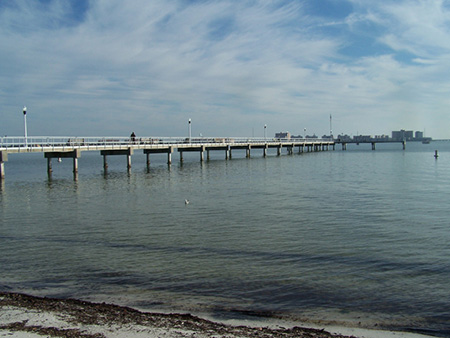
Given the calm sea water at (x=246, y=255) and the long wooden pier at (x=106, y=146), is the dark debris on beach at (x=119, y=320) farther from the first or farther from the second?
the long wooden pier at (x=106, y=146)

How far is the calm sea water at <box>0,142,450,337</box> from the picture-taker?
28.9 feet

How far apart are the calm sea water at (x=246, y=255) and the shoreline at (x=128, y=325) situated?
648 millimetres

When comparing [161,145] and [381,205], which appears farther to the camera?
[161,145]

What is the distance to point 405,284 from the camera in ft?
32.3

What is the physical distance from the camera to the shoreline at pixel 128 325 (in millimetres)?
6723

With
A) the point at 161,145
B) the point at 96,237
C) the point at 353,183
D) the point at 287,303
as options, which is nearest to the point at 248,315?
the point at 287,303

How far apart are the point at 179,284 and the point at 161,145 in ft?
152

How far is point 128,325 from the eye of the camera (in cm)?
711

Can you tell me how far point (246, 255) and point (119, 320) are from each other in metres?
5.59

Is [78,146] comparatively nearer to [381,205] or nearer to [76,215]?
[76,215]

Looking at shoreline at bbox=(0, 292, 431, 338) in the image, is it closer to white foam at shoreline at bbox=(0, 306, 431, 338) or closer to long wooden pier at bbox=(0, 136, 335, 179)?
white foam at shoreline at bbox=(0, 306, 431, 338)

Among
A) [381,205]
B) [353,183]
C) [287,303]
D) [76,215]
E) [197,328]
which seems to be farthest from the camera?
[353,183]

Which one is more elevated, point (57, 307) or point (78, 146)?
point (78, 146)

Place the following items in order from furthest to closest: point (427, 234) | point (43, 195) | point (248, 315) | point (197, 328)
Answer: point (43, 195) < point (427, 234) < point (248, 315) < point (197, 328)
